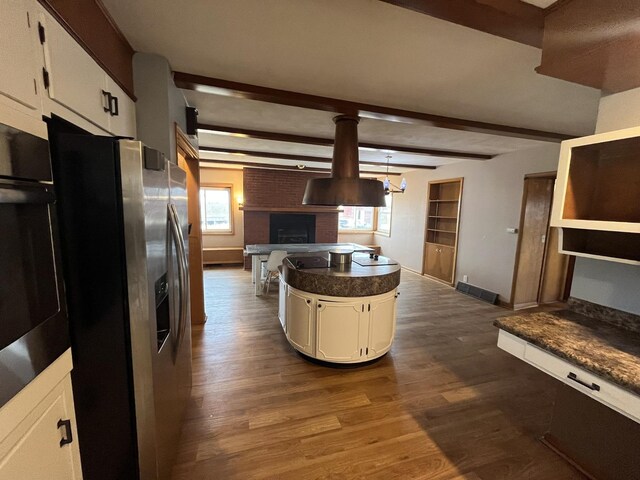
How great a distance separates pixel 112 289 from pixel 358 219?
768 centimetres

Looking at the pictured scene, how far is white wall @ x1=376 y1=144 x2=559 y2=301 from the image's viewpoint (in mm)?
4113

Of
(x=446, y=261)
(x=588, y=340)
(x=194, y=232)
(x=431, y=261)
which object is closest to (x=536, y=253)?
(x=446, y=261)

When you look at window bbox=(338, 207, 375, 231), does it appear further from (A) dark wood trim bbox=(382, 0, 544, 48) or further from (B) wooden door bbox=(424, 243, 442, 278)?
(A) dark wood trim bbox=(382, 0, 544, 48)

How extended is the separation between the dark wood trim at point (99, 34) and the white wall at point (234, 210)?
514 centimetres

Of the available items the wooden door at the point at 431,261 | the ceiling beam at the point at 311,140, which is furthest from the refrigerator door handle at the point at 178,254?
the wooden door at the point at 431,261

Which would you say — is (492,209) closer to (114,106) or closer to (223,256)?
(114,106)

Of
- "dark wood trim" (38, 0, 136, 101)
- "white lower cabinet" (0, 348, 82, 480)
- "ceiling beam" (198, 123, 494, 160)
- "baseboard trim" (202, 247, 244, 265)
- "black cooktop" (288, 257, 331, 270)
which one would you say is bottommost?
"baseboard trim" (202, 247, 244, 265)

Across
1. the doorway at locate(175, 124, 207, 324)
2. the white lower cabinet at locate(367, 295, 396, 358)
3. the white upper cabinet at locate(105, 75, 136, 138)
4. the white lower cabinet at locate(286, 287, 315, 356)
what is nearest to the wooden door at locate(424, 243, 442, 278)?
the white lower cabinet at locate(367, 295, 396, 358)

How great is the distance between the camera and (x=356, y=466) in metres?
1.59

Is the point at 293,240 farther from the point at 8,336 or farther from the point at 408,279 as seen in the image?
the point at 8,336

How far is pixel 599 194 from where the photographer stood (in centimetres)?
158

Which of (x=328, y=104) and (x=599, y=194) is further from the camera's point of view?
(x=328, y=104)

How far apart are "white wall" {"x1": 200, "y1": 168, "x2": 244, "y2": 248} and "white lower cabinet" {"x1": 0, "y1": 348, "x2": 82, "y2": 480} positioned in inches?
239

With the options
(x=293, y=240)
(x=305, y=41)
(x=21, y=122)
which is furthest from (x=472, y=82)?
(x=293, y=240)
